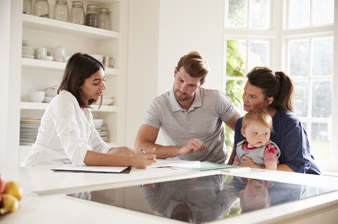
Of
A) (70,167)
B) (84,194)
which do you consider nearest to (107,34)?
(70,167)

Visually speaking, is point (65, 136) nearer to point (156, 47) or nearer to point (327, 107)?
point (156, 47)

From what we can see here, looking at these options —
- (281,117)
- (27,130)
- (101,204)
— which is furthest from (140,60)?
(101,204)

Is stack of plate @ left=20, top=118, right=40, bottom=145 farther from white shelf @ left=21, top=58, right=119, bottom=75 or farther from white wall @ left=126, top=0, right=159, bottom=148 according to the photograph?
white wall @ left=126, top=0, right=159, bottom=148

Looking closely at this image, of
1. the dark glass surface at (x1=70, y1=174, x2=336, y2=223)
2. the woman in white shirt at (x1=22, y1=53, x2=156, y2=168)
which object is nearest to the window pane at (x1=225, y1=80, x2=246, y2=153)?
the woman in white shirt at (x1=22, y1=53, x2=156, y2=168)

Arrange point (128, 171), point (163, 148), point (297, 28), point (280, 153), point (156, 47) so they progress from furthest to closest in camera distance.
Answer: point (297, 28)
point (156, 47)
point (163, 148)
point (280, 153)
point (128, 171)

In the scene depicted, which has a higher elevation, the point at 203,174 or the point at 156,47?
the point at 156,47

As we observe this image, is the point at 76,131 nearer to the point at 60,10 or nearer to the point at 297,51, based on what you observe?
the point at 60,10

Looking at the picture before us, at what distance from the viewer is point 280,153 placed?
7.70 ft

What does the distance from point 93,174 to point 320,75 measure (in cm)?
351

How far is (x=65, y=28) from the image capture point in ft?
13.4

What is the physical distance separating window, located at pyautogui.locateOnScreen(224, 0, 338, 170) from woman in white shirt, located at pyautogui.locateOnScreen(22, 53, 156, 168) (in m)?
2.63

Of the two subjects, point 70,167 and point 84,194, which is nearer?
point 84,194

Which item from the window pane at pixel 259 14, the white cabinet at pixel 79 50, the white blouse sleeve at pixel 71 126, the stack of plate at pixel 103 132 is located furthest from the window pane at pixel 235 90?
the white blouse sleeve at pixel 71 126

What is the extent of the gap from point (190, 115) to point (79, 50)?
6.90 ft
